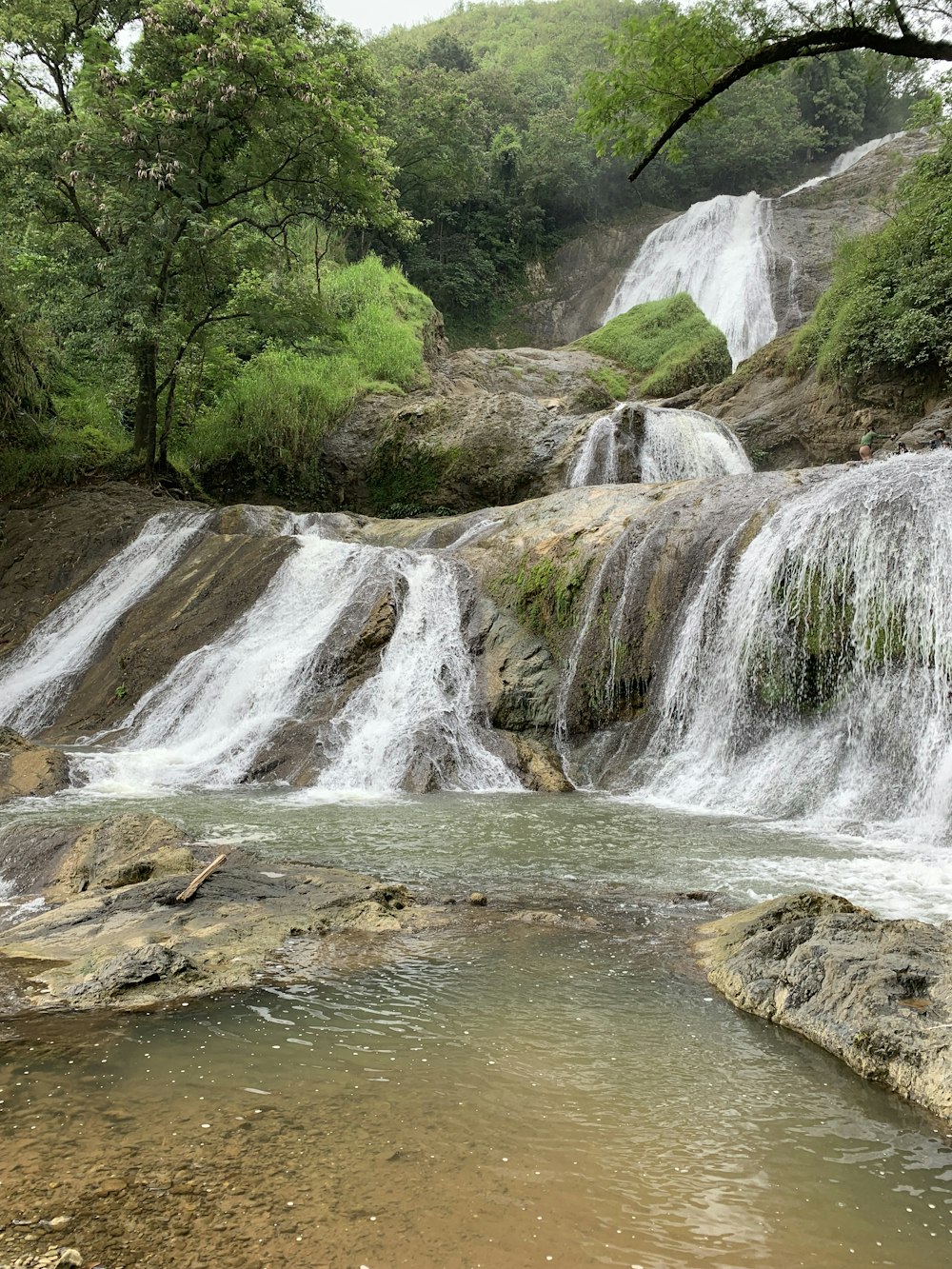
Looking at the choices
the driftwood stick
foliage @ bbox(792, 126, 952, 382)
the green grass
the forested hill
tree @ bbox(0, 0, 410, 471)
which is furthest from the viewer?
the forested hill

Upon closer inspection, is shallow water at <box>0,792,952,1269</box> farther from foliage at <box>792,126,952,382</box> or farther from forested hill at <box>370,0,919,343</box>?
forested hill at <box>370,0,919,343</box>

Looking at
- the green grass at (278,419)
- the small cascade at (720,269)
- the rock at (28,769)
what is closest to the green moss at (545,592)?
the rock at (28,769)

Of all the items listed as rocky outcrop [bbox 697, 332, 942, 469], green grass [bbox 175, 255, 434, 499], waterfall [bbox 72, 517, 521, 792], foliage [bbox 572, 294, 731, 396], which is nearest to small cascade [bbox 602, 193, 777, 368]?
foliage [bbox 572, 294, 731, 396]

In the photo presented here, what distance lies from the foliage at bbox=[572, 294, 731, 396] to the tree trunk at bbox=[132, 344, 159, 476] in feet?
41.7

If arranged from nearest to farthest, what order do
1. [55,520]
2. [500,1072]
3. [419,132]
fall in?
[500,1072]
[55,520]
[419,132]

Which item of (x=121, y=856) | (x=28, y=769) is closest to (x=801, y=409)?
(x=28, y=769)

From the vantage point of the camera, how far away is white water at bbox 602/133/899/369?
2653cm

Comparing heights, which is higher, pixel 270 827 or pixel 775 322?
pixel 775 322

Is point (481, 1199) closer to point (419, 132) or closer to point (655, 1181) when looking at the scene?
point (655, 1181)

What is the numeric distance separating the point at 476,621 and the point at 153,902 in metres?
8.10

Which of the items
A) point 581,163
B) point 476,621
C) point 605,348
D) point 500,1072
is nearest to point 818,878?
point 500,1072

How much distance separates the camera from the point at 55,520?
1661 cm

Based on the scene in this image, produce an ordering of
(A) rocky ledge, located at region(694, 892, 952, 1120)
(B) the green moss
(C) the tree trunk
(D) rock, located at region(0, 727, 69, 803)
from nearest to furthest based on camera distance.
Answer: (A) rocky ledge, located at region(694, 892, 952, 1120)
(D) rock, located at region(0, 727, 69, 803)
(B) the green moss
(C) the tree trunk

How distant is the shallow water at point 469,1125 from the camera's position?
6.89 ft
